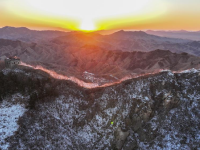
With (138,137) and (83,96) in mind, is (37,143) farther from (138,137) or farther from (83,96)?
(138,137)

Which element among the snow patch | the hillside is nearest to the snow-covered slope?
the snow patch

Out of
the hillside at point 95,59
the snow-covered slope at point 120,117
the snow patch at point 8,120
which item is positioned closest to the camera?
the snow patch at point 8,120

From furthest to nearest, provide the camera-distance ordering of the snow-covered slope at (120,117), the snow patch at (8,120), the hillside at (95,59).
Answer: the hillside at (95,59)
the snow-covered slope at (120,117)
the snow patch at (8,120)

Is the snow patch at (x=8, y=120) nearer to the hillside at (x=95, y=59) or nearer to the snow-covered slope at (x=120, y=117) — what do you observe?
the snow-covered slope at (x=120, y=117)

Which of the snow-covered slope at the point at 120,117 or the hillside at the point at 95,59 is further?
the hillside at the point at 95,59

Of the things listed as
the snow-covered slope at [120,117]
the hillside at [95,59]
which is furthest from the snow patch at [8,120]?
the hillside at [95,59]

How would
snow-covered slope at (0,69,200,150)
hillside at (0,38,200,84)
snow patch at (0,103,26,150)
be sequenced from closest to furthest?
1. snow patch at (0,103,26,150)
2. snow-covered slope at (0,69,200,150)
3. hillside at (0,38,200,84)

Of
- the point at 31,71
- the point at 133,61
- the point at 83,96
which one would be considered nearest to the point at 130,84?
the point at 83,96

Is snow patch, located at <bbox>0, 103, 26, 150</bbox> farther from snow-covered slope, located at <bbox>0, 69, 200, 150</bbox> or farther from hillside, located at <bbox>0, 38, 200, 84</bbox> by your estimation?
hillside, located at <bbox>0, 38, 200, 84</bbox>

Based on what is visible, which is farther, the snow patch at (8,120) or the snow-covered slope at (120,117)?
the snow-covered slope at (120,117)
